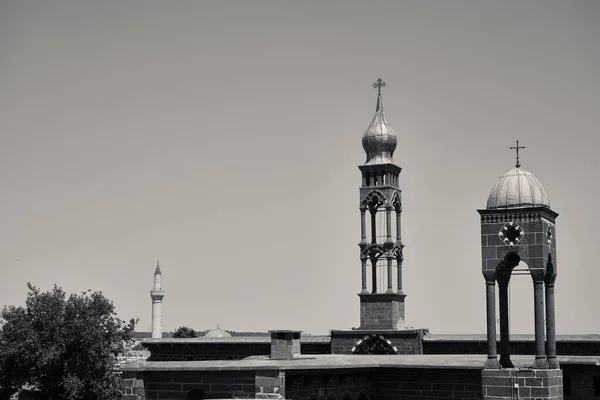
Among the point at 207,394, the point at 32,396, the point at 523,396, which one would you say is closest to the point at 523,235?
the point at 523,396

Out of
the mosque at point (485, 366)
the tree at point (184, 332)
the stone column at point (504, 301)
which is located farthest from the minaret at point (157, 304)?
the stone column at point (504, 301)

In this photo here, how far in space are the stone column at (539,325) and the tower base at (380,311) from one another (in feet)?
74.7

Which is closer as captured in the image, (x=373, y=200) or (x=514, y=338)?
(x=514, y=338)

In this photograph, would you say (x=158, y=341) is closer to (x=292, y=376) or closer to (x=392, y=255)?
(x=392, y=255)

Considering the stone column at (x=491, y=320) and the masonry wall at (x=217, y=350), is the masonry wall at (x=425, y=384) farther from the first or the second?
the masonry wall at (x=217, y=350)

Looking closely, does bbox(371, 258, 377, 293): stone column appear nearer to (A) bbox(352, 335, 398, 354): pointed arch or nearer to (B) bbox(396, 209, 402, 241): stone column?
(B) bbox(396, 209, 402, 241): stone column

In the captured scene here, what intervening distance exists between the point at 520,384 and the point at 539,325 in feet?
6.28

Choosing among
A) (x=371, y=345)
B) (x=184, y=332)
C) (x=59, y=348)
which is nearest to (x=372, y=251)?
(x=371, y=345)

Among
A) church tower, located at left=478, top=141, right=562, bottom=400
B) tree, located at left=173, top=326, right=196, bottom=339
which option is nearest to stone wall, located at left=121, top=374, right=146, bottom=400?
church tower, located at left=478, top=141, right=562, bottom=400

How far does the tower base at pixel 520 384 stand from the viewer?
32.9 m

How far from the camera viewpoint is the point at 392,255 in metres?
57.1

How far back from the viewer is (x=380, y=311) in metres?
56.6

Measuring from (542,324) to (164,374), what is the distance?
1237 cm

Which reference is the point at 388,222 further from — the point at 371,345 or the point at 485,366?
the point at 485,366
